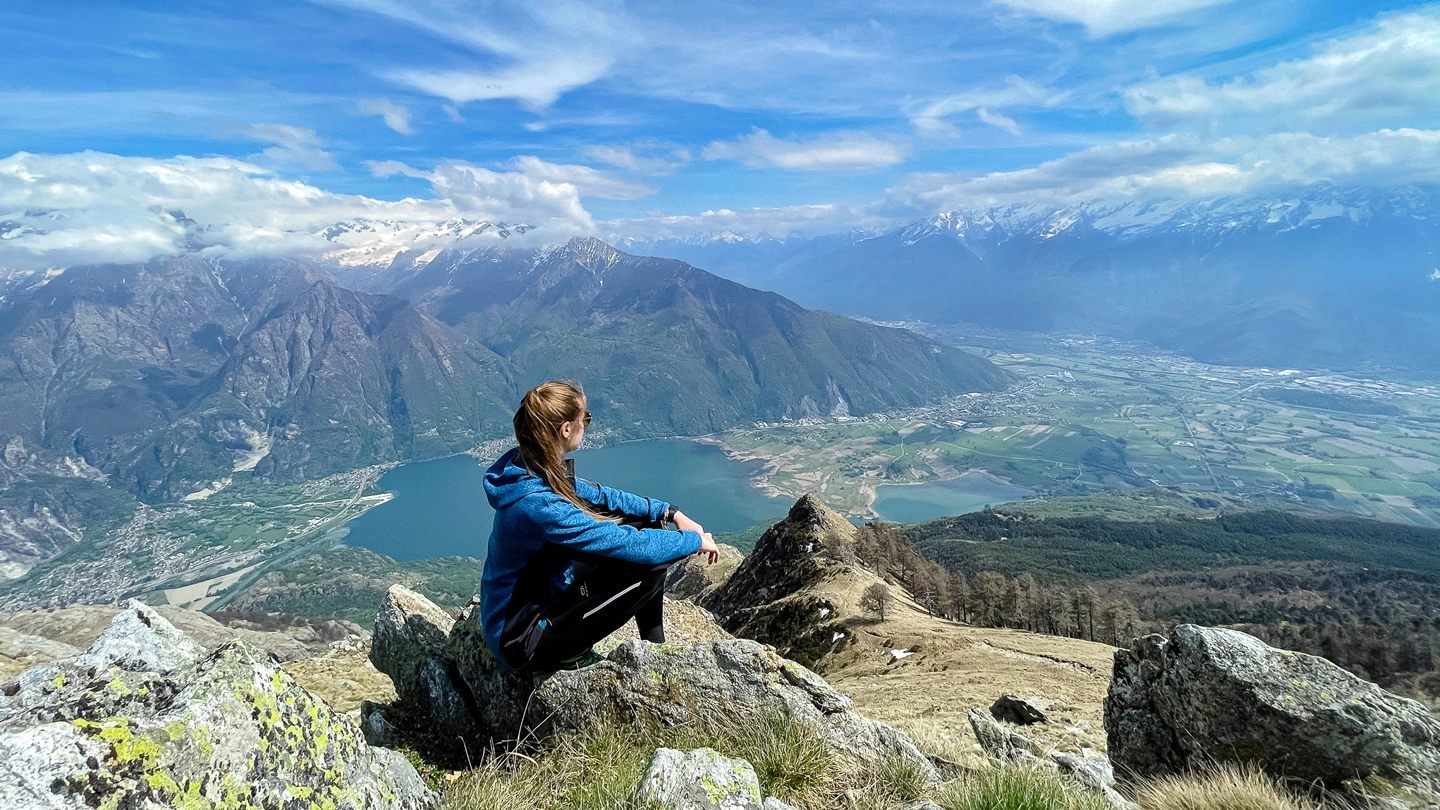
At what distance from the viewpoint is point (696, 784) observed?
4465 millimetres

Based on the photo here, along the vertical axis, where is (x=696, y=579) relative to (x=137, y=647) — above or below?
below

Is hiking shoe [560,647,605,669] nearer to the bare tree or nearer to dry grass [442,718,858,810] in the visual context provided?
dry grass [442,718,858,810]

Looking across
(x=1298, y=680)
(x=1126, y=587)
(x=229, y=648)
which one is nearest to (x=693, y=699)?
(x=229, y=648)

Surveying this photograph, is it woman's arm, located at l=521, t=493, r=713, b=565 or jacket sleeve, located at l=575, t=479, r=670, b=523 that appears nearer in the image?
woman's arm, located at l=521, t=493, r=713, b=565

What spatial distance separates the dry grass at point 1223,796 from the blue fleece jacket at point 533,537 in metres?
4.56

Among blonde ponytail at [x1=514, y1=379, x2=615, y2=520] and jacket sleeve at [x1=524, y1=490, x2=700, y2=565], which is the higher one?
blonde ponytail at [x1=514, y1=379, x2=615, y2=520]

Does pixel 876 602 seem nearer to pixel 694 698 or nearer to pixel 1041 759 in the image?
pixel 1041 759

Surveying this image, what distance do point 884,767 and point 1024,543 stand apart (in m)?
140

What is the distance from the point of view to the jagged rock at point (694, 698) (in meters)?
6.08

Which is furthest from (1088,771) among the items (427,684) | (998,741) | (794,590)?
(794,590)

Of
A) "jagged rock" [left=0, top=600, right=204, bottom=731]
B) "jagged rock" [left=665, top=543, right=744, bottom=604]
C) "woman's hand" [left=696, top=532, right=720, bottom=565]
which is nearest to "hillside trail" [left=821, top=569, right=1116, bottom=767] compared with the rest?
"woman's hand" [left=696, top=532, right=720, bottom=565]

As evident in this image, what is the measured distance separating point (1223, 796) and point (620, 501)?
5.82 metres

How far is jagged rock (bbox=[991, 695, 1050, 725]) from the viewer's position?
50.4ft

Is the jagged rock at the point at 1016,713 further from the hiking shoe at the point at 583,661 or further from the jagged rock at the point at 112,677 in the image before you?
the jagged rock at the point at 112,677
